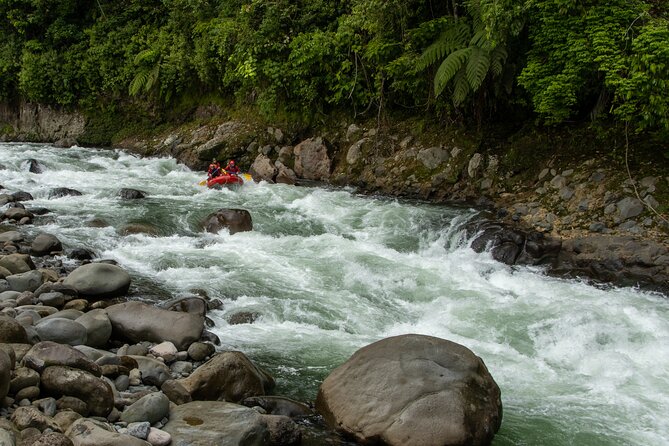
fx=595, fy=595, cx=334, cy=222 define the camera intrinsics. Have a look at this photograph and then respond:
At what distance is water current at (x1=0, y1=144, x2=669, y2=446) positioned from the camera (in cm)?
588

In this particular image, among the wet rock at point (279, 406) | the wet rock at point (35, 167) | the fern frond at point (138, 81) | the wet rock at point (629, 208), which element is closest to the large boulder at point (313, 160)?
the wet rock at point (35, 167)

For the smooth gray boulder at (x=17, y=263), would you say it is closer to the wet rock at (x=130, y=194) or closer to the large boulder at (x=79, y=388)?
the large boulder at (x=79, y=388)

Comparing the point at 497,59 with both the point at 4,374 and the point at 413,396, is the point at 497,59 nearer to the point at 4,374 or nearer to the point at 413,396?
the point at 413,396

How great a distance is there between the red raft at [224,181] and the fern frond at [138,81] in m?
6.93

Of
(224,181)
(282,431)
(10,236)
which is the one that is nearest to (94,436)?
(282,431)

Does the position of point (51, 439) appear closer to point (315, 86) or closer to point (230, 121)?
point (315, 86)

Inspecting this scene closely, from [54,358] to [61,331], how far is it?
101 cm

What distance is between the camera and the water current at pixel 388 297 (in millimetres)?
5875

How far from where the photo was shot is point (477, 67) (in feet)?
35.4

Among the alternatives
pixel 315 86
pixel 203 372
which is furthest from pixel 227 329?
pixel 315 86

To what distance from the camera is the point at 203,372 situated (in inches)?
210

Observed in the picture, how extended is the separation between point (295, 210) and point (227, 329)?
18.3 feet

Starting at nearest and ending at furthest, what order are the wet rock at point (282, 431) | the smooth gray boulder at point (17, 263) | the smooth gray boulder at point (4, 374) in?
the smooth gray boulder at point (4, 374) → the wet rock at point (282, 431) → the smooth gray boulder at point (17, 263)

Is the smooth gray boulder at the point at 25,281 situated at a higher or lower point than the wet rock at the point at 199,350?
higher
